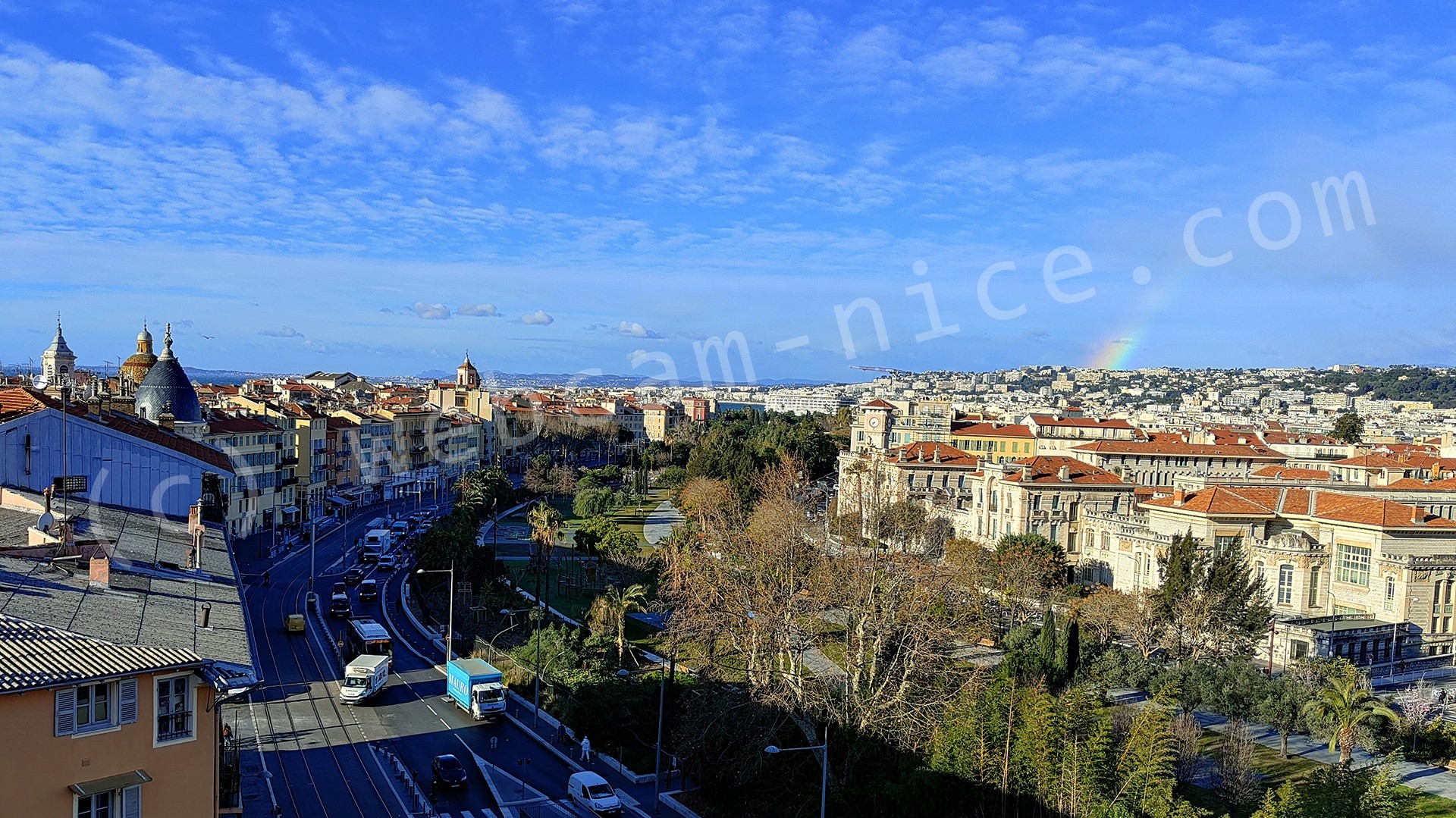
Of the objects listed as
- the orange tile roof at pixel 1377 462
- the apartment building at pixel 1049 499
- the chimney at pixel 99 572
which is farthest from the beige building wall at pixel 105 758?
the orange tile roof at pixel 1377 462

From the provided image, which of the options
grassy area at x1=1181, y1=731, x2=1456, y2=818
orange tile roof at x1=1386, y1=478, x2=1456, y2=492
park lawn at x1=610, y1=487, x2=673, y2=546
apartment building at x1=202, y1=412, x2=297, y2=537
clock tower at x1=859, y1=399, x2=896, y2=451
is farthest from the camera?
clock tower at x1=859, y1=399, x2=896, y2=451

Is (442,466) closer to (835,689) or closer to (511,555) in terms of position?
(511,555)

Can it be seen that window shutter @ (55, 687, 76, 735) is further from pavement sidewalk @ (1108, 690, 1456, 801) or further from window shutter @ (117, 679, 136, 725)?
pavement sidewalk @ (1108, 690, 1456, 801)

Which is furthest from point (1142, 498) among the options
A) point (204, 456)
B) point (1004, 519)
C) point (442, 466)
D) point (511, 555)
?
point (442, 466)

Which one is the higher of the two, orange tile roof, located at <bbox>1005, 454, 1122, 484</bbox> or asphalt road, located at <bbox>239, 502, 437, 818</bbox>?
orange tile roof, located at <bbox>1005, 454, 1122, 484</bbox>

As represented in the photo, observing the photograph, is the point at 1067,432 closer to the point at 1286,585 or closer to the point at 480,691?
the point at 1286,585

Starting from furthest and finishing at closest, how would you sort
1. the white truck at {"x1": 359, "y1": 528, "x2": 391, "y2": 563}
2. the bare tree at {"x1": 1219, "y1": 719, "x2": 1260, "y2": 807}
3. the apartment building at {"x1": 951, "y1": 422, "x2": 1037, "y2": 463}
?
the apartment building at {"x1": 951, "y1": 422, "x2": 1037, "y2": 463} → the white truck at {"x1": 359, "y1": 528, "x2": 391, "y2": 563} → the bare tree at {"x1": 1219, "y1": 719, "x2": 1260, "y2": 807}

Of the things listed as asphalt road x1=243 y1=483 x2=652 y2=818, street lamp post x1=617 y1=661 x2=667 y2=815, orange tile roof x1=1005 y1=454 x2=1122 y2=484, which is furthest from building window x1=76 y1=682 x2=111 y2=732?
orange tile roof x1=1005 y1=454 x2=1122 y2=484

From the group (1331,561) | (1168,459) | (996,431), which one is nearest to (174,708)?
(1331,561)
